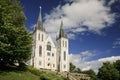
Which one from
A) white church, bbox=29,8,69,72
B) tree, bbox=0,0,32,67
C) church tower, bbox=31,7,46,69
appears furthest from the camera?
white church, bbox=29,8,69,72

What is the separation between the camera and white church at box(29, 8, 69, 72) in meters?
76.2

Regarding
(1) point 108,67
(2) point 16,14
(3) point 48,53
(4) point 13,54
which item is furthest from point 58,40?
(4) point 13,54

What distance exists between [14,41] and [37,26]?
4864 centimetres

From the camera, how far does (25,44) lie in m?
35.1

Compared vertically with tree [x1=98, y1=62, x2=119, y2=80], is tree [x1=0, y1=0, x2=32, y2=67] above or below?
above

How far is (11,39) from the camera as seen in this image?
32156 millimetres

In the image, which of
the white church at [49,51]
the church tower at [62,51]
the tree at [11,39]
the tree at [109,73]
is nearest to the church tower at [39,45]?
the white church at [49,51]

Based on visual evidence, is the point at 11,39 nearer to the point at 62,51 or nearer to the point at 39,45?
the point at 39,45

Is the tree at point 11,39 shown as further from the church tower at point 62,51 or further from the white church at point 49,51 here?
the church tower at point 62,51

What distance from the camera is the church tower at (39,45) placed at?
74.4m

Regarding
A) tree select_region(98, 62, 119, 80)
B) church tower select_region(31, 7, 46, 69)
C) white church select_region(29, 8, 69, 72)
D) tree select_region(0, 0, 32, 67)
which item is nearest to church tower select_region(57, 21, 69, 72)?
white church select_region(29, 8, 69, 72)

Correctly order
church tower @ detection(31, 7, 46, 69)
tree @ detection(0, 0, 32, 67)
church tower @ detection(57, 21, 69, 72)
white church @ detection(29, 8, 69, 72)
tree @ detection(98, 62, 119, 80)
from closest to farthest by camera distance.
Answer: tree @ detection(0, 0, 32, 67)
tree @ detection(98, 62, 119, 80)
church tower @ detection(31, 7, 46, 69)
white church @ detection(29, 8, 69, 72)
church tower @ detection(57, 21, 69, 72)

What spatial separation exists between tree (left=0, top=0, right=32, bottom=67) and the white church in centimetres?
3802

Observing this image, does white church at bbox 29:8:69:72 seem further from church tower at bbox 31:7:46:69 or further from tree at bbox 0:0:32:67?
tree at bbox 0:0:32:67
